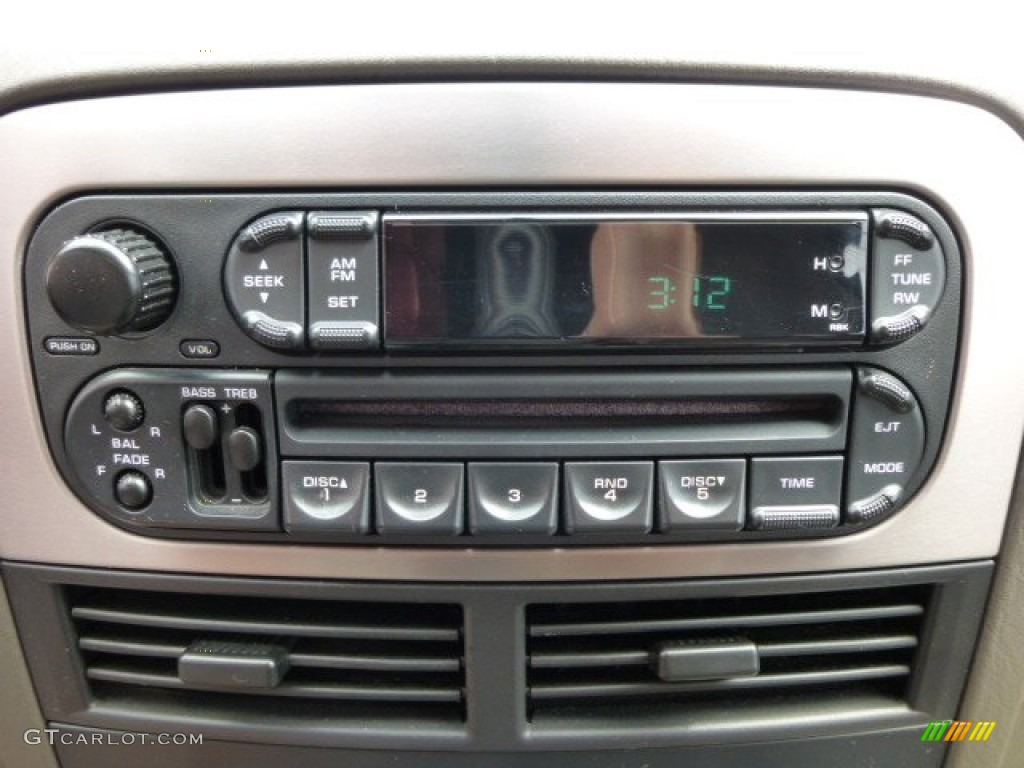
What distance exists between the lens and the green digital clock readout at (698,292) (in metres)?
0.51

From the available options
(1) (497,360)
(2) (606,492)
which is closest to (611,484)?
(2) (606,492)

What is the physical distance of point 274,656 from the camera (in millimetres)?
595

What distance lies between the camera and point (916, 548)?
594mm

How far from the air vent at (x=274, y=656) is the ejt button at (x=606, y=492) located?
154 mm

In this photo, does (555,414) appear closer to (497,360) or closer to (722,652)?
(497,360)

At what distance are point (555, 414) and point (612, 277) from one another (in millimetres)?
107

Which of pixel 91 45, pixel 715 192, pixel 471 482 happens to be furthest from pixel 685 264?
pixel 91 45

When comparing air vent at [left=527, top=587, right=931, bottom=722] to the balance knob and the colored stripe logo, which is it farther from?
the balance knob

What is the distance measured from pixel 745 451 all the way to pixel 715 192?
185 millimetres

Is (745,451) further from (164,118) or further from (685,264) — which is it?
(164,118)

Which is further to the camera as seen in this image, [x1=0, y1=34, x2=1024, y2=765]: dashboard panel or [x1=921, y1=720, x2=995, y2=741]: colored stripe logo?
[x1=921, y1=720, x2=995, y2=741]: colored stripe logo

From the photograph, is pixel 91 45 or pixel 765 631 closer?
pixel 91 45

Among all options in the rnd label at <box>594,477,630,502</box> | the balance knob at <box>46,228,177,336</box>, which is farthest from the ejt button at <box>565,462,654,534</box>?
the balance knob at <box>46,228,177,336</box>

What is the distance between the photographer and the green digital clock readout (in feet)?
1.69
